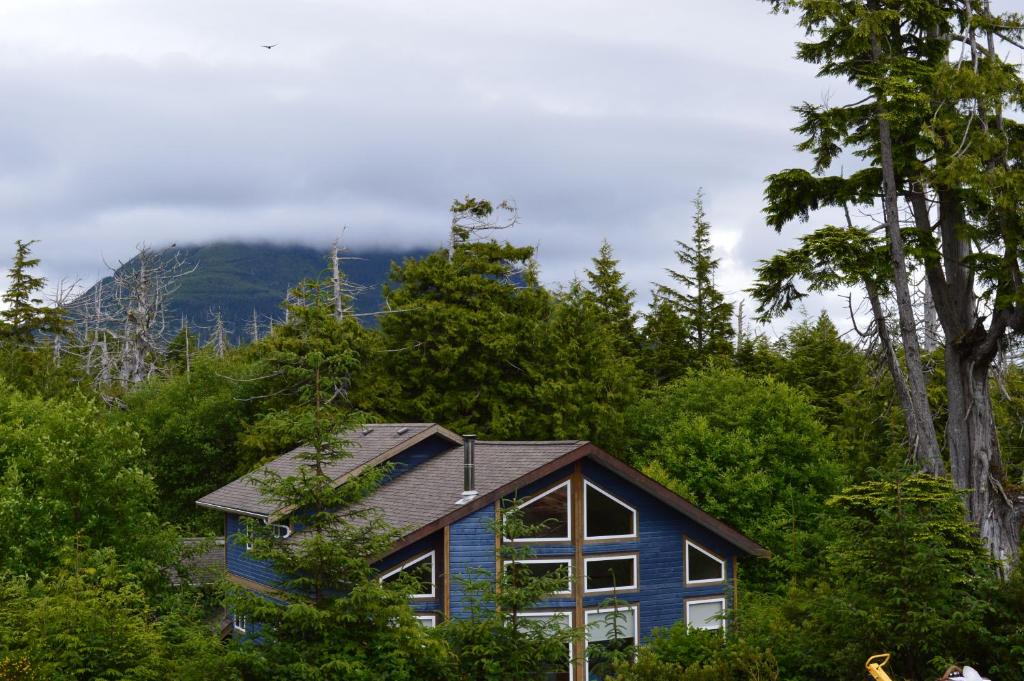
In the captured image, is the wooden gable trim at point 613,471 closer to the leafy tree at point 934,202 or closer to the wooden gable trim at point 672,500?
the wooden gable trim at point 672,500

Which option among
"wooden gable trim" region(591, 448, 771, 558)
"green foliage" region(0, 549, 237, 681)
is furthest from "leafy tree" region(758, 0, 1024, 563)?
"green foliage" region(0, 549, 237, 681)

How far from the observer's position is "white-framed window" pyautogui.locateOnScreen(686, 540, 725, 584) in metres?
26.0

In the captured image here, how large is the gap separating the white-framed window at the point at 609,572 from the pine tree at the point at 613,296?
108 feet

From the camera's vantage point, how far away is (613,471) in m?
24.6

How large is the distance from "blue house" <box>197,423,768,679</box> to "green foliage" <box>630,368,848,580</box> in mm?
7007

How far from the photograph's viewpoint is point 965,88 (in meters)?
19.4

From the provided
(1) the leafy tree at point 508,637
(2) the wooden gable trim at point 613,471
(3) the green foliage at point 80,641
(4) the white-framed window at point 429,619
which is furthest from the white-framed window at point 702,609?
(3) the green foliage at point 80,641

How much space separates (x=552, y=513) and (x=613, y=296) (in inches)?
1390

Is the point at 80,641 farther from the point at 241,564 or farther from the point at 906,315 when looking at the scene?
the point at 906,315

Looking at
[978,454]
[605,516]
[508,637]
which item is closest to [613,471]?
[605,516]

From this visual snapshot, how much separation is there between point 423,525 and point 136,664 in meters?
7.03

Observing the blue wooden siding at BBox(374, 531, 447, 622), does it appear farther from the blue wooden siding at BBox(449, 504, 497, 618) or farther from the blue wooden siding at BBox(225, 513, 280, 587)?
the blue wooden siding at BBox(225, 513, 280, 587)

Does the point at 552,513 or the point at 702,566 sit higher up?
the point at 552,513

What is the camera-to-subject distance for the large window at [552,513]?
24.1 meters
